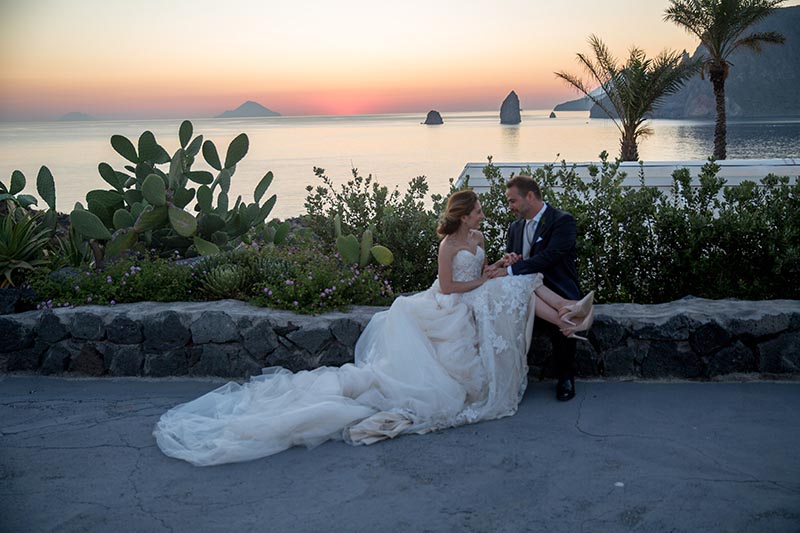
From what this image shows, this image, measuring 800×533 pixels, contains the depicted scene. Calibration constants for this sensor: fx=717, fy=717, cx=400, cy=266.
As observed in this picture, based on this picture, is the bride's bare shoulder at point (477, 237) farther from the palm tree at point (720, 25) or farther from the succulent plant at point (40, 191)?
the palm tree at point (720, 25)

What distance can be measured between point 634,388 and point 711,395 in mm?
563

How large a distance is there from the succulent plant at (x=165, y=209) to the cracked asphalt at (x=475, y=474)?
2.59 meters

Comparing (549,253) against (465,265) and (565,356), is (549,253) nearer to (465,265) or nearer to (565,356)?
(465,265)

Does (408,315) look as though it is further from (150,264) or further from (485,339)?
(150,264)

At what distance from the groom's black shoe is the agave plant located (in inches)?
213

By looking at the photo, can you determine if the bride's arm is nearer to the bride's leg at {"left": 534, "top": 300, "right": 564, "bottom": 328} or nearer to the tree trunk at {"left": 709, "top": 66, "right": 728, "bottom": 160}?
the bride's leg at {"left": 534, "top": 300, "right": 564, "bottom": 328}

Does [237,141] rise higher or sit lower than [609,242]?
higher

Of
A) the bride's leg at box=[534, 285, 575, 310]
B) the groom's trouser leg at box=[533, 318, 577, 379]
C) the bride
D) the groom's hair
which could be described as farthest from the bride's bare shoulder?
the groom's trouser leg at box=[533, 318, 577, 379]

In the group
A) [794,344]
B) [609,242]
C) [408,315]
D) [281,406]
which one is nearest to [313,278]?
[408,315]

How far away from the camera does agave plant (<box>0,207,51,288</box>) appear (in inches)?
293

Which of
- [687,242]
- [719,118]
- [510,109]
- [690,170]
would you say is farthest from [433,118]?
[687,242]

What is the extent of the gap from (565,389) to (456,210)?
5.35 ft

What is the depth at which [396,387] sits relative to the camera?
Answer: 17.2ft

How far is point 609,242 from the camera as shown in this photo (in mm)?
6883
